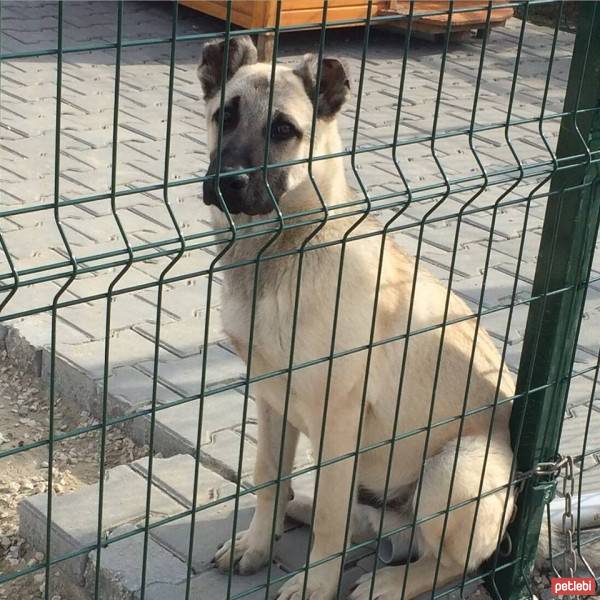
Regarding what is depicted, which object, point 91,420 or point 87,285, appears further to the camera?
point 87,285

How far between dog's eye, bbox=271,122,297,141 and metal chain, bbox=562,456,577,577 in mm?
1435

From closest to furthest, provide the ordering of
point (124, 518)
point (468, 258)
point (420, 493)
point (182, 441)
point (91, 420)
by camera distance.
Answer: point (420, 493) → point (124, 518) → point (182, 441) → point (91, 420) → point (468, 258)

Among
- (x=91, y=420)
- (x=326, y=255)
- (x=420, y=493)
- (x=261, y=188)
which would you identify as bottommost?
(x=91, y=420)

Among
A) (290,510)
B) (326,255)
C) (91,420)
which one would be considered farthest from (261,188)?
(91,420)

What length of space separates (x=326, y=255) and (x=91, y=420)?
1.89 meters

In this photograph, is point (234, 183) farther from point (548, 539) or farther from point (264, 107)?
point (548, 539)

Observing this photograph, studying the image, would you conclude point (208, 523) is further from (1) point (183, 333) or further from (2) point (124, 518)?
(1) point (183, 333)

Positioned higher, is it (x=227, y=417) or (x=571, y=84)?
(x=571, y=84)

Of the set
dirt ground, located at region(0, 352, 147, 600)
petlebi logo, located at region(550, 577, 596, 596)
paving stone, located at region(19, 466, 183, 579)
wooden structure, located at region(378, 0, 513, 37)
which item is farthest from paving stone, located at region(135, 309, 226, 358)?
wooden structure, located at region(378, 0, 513, 37)

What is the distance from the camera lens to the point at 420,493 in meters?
3.30

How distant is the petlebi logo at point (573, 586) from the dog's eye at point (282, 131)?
5.83ft

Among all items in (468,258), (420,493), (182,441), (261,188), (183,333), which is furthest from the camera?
(468,258)

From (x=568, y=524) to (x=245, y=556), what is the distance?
1205mm

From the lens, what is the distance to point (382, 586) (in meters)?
3.45
